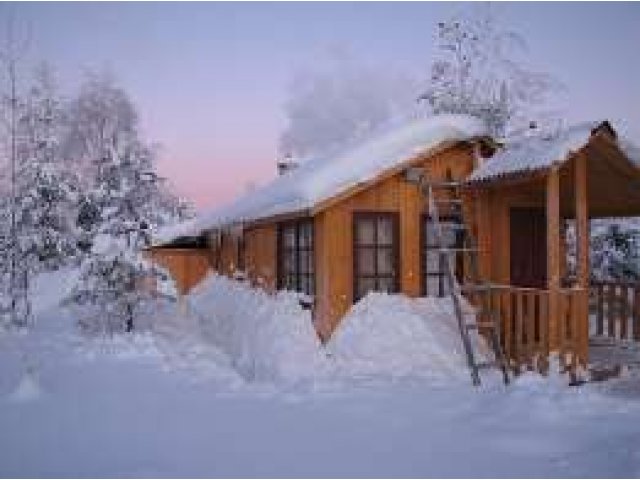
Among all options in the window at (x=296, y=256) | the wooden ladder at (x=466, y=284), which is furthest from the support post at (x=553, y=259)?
the window at (x=296, y=256)

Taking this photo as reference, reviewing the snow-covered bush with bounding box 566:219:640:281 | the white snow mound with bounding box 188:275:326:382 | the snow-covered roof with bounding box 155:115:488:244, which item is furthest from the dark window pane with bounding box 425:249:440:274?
the snow-covered bush with bounding box 566:219:640:281

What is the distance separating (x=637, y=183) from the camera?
1284 cm

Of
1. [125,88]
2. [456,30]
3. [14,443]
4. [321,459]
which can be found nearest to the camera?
[321,459]

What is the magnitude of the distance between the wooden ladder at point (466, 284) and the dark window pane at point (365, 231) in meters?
1.01

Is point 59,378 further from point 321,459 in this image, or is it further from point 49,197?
point 49,197

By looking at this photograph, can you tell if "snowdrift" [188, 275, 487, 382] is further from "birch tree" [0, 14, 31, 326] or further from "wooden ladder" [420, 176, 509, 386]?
"birch tree" [0, 14, 31, 326]

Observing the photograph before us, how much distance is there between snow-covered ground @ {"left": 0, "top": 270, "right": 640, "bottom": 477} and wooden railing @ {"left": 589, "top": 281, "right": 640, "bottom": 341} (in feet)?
12.6

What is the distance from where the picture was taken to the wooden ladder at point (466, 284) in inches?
448

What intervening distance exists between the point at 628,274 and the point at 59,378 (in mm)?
19627

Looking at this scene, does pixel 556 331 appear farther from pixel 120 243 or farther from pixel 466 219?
pixel 120 243

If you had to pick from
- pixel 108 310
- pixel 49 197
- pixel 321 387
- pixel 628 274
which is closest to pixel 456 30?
pixel 628 274

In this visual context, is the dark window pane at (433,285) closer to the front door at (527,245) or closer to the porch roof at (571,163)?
the front door at (527,245)

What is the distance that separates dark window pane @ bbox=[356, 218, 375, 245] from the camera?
42.6 ft

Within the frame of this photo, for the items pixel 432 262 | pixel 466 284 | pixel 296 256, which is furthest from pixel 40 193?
pixel 466 284
